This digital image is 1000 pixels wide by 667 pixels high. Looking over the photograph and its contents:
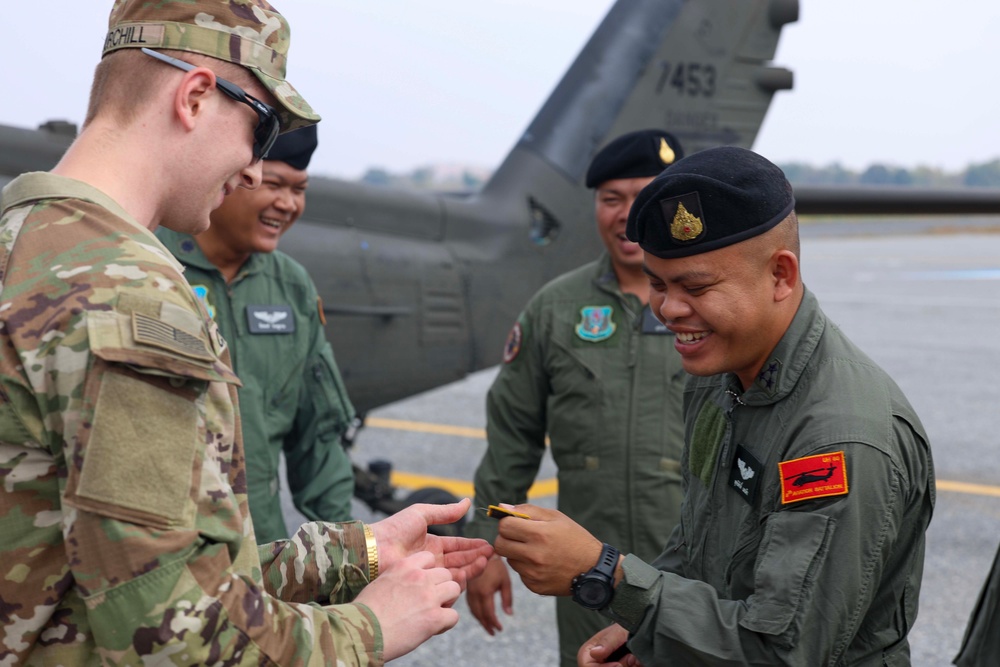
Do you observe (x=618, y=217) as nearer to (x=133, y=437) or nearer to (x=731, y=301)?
(x=731, y=301)

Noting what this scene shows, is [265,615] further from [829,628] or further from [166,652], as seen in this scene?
[829,628]

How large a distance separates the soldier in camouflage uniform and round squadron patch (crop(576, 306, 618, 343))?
160cm

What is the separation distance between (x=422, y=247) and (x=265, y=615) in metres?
3.83

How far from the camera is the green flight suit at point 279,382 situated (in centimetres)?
295

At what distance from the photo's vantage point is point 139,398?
122 centimetres

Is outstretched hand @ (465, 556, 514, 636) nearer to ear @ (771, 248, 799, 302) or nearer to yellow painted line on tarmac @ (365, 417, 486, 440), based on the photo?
ear @ (771, 248, 799, 302)

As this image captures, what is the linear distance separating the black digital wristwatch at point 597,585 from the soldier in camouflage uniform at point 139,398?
0.40 meters

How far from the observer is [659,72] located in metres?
5.77

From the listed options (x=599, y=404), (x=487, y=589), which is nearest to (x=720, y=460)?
(x=599, y=404)

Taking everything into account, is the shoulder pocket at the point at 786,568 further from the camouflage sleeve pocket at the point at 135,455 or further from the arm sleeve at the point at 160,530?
the camouflage sleeve pocket at the point at 135,455

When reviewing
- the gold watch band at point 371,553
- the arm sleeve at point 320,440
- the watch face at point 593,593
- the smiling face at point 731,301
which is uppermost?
the smiling face at point 731,301

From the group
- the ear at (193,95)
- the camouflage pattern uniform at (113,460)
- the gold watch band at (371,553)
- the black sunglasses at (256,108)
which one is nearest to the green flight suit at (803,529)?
the gold watch band at (371,553)

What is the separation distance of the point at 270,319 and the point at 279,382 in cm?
20

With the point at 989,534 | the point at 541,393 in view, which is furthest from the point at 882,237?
the point at 541,393
